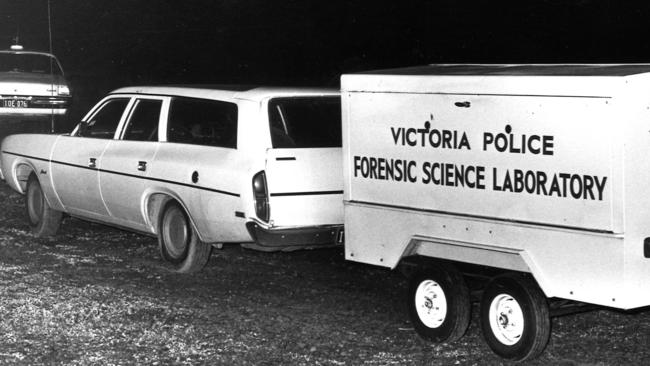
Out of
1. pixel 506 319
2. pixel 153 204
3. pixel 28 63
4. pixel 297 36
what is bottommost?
pixel 506 319

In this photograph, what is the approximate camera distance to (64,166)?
1124cm

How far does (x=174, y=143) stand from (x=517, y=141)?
12.5 ft

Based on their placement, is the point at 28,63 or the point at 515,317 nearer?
the point at 515,317

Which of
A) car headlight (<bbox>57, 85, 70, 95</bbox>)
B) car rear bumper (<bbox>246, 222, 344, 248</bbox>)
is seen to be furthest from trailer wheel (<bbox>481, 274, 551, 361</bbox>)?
car headlight (<bbox>57, 85, 70, 95</bbox>)

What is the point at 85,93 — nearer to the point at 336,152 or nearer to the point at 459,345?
the point at 336,152

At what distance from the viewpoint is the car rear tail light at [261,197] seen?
901cm

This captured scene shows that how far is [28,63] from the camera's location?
21.6 m

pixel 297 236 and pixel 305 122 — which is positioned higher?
pixel 305 122

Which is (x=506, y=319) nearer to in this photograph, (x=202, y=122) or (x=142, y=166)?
(x=202, y=122)

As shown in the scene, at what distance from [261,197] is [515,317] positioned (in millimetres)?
2579

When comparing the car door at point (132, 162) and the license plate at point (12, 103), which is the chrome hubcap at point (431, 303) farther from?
the license plate at point (12, 103)

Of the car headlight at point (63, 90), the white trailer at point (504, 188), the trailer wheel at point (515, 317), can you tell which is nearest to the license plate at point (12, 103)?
the car headlight at point (63, 90)

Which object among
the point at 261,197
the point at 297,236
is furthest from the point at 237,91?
the point at 297,236

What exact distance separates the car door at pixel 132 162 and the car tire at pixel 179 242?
0.88 feet
